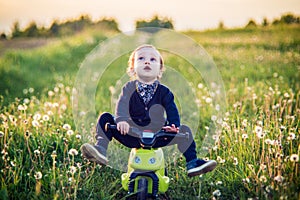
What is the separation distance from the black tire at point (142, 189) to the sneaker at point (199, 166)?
0.42 metres

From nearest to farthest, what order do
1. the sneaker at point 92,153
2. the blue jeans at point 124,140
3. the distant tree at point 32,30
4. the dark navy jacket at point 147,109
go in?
the sneaker at point 92,153, the blue jeans at point 124,140, the dark navy jacket at point 147,109, the distant tree at point 32,30

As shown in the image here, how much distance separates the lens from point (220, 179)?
388cm

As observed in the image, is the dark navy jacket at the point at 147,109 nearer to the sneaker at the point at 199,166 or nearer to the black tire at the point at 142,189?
the sneaker at the point at 199,166

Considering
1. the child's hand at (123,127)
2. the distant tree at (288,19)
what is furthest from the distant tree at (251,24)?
the child's hand at (123,127)

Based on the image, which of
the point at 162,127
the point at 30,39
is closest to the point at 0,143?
the point at 162,127

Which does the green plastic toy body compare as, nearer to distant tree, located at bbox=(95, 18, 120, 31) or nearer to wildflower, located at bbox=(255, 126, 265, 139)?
wildflower, located at bbox=(255, 126, 265, 139)

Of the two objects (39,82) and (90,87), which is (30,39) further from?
(90,87)

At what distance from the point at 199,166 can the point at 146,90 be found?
2.79ft

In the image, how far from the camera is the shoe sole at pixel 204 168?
3.56 m

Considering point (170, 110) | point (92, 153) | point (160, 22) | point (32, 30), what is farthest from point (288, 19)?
point (92, 153)

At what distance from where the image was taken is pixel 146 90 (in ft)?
12.6

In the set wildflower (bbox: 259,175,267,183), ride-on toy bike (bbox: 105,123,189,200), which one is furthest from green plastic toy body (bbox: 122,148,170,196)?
wildflower (bbox: 259,175,267,183)

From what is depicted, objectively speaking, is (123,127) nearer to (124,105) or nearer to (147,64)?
(124,105)

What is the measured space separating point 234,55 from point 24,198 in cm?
775
